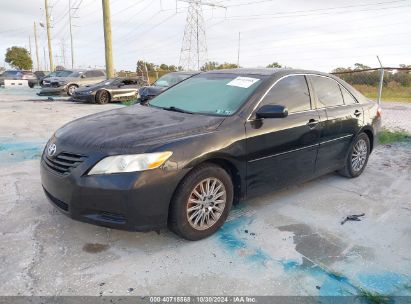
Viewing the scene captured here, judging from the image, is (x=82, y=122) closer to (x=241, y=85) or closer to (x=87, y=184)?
(x=87, y=184)

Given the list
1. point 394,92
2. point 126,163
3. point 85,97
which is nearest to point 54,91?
point 85,97

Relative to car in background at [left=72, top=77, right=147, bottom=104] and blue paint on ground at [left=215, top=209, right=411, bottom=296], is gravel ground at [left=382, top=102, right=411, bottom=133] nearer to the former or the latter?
blue paint on ground at [left=215, top=209, right=411, bottom=296]

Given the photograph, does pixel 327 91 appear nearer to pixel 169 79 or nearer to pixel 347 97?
pixel 347 97

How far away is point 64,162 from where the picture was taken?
3.16 m

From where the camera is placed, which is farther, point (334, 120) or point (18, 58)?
point (18, 58)

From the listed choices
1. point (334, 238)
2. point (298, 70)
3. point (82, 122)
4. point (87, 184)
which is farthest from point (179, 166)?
point (298, 70)

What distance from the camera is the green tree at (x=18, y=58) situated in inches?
2389

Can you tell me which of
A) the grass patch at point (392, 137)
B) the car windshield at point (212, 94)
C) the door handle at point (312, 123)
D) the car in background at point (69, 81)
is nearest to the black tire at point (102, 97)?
the car in background at point (69, 81)

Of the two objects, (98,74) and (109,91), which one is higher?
(98,74)

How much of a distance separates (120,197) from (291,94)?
7.62 ft

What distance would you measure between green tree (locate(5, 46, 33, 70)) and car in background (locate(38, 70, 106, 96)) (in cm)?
4560

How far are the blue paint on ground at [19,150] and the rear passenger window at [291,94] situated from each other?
13.3 ft

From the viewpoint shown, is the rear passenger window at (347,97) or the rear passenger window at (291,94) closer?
the rear passenger window at (291,94)

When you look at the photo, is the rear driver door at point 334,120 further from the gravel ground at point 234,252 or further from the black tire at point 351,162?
the gravel ground at point 234,252
